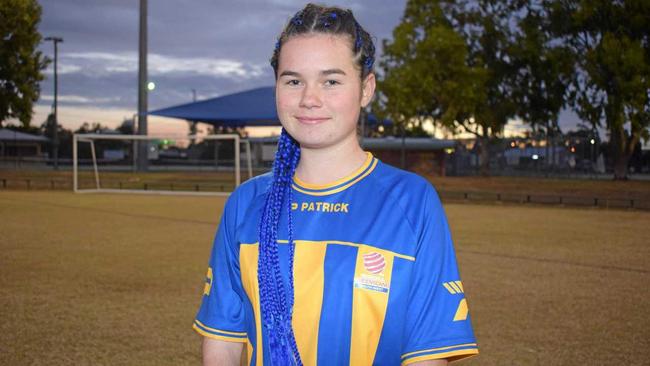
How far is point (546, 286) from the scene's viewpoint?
8180 mm

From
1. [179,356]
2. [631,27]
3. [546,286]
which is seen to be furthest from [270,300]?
[631,27]

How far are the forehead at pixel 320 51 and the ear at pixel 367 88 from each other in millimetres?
146

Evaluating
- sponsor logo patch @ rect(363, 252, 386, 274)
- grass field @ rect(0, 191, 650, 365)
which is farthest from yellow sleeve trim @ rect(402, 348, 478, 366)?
grass field @ rect(0, 191, 650, 365)

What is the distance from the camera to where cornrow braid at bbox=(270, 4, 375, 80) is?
85.4 inches

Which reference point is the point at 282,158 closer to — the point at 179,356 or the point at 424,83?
the point at 179,356

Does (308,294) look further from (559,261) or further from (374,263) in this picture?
(559,261)

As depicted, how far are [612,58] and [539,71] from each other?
534 cm

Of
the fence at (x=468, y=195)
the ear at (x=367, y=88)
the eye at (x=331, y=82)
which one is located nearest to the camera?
the eye at (x=331, y=82)

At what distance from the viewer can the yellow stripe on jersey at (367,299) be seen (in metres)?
2.12

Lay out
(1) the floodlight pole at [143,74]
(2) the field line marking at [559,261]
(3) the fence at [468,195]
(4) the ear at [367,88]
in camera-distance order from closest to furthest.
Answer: (4) the ear at [367,88] < (2) the field line marking at [559,261] < (3) the fence at [468,195] < (1) the floodlight pole at [143,74]

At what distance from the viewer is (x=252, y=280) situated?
7.47ft

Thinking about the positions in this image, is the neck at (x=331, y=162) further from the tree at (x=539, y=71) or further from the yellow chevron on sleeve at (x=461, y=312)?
the tree at (x=539, y=71)

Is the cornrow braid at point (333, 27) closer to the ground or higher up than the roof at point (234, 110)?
closer to the ground

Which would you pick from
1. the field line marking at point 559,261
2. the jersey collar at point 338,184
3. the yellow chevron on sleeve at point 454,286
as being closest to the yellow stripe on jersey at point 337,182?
the jersey collar at point 338,184
